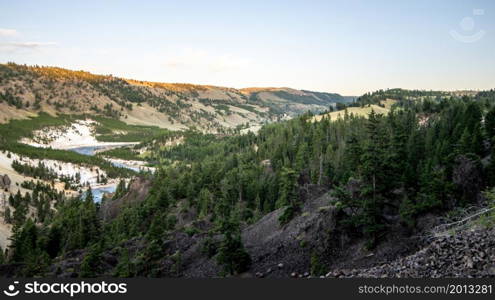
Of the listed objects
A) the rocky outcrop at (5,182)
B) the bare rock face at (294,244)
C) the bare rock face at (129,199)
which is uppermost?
the bare rock face at (294,244)

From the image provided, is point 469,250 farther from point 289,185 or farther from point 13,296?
point 289,185

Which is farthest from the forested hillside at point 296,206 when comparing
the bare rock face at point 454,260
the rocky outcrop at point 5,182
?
the rocky outcrop at point 5,182

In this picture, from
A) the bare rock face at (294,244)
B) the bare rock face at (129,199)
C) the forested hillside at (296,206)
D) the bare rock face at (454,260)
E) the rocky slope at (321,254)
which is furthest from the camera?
the bare rock face at (129,199)

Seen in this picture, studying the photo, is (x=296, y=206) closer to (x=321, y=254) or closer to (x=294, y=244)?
(x=294, y=244)

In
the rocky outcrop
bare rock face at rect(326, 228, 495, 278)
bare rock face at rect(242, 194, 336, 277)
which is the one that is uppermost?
bare rock face at rect(326, 228, 495, 278)

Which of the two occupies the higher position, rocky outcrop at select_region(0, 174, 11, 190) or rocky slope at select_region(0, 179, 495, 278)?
rocky slope at select_region(0, 179, 495, 278)

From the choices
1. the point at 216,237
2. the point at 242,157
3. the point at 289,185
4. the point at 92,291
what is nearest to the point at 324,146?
the point at 242,157

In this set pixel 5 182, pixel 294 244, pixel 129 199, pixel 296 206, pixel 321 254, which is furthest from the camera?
pixel 5 182

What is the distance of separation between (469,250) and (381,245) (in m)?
12.0

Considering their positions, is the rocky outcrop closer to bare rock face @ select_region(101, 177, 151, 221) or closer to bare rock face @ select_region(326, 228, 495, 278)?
bare rock face @ select_region(101, 177, 151, 221)

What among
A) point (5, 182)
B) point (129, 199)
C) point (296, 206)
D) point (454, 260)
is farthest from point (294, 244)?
point (5, 182)

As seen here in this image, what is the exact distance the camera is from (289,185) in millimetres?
55969

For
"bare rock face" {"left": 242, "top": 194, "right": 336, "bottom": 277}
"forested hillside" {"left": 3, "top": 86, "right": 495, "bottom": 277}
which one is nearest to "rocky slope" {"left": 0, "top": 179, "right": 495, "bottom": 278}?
"bare rock face" {"left": 242, "top": 194, "right": 336, "bottom": 277}

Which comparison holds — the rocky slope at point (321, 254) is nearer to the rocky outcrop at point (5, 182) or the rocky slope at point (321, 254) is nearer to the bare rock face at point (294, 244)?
the bare rock face at point (294, 244)
